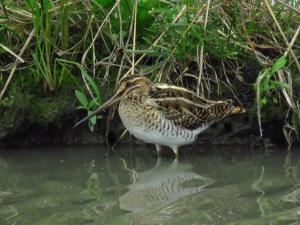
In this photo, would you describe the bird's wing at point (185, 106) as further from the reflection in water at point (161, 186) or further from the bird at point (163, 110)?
the reflection in water at point (161, 186)

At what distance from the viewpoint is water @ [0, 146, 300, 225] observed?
4.94 m

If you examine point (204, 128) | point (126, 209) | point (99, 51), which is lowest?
point (126, 209)

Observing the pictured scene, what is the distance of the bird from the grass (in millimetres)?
189

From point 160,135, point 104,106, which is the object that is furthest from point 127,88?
point 160,135

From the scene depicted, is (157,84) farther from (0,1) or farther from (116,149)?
(0,1)

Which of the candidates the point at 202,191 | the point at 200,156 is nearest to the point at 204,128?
the point at 200,156

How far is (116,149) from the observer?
265 inches

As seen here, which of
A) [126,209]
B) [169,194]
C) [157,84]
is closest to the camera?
[126,209]

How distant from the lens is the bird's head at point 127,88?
6406 millimetres

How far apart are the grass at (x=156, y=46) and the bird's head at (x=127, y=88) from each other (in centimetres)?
10

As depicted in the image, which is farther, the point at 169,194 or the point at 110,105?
the point at 110,105

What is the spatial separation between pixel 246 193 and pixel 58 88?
2169 millimetres

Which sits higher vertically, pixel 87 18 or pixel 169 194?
pixel 87 18

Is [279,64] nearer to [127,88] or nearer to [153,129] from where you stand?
[153,129]
